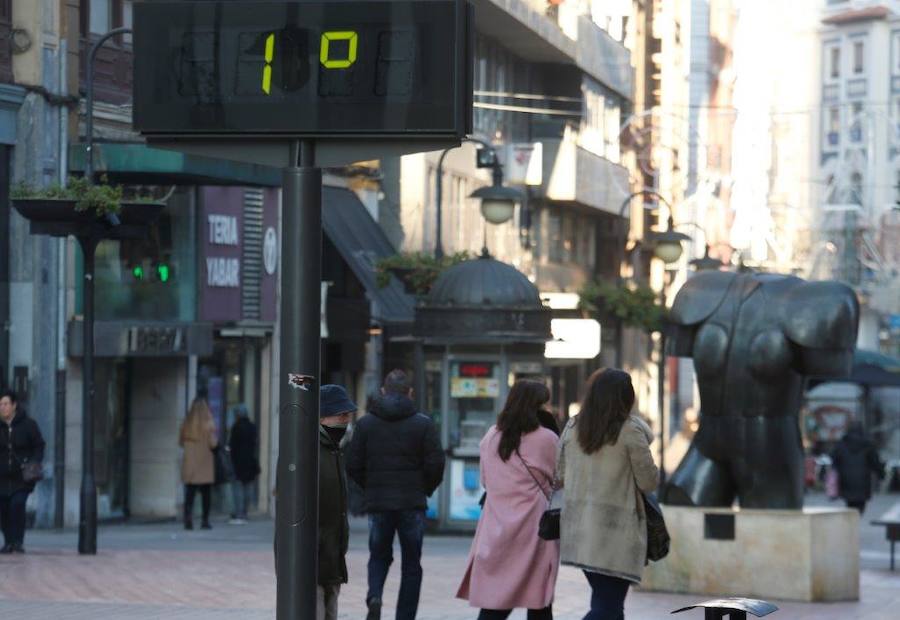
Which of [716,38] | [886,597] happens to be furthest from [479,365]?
[716,38]

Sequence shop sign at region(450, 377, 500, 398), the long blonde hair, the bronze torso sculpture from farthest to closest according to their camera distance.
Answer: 1. the long blonde hair
2. shop sign at region(450, 377, 500, 398)
3. the bronze torso sculpture

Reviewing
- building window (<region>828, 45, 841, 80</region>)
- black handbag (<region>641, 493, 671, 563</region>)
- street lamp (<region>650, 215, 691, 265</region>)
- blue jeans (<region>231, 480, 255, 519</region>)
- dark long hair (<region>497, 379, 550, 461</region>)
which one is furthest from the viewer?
building window (<region>828, 45, 841, 80</region>)

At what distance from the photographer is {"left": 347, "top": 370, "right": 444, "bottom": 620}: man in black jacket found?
13.0m

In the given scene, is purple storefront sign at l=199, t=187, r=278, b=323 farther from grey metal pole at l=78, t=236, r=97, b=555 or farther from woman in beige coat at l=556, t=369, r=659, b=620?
woman in beige coat at l=556, t=369, r=659, b=620

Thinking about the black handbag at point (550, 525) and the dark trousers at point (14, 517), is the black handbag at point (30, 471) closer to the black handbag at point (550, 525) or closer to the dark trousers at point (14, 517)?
the dark trousers at point (14, 517)

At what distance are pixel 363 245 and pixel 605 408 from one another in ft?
81.6

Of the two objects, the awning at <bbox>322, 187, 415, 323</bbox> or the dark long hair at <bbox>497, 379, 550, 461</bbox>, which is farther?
the awning at <bbox>322, 187, 415, 323</bbox>

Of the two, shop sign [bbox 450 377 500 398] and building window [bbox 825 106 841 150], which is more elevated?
building window [bbox 825 106 841 150]

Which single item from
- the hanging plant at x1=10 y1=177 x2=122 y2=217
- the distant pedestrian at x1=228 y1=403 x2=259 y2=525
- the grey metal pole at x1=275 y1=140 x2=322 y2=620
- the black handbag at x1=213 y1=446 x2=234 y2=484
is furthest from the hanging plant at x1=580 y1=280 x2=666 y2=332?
the grey metal pole at x1=275 y1=140 x2=322 y2=620

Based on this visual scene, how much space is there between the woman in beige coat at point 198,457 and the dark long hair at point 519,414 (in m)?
15.9

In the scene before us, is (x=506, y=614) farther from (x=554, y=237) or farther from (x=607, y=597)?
(x=554, y=237)

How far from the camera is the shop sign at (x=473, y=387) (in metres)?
25.9

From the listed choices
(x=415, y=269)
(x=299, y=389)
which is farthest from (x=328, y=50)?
(x=415, y=269)

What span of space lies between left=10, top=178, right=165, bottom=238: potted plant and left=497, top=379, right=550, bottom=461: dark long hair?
30.3 ft
